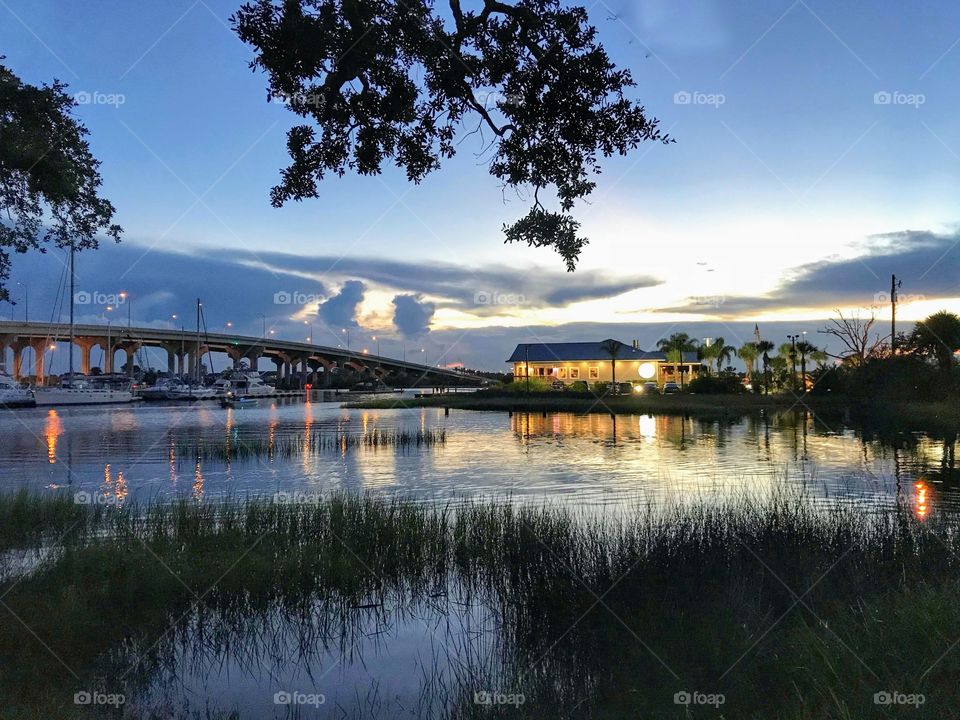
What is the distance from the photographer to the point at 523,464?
92.3 ft

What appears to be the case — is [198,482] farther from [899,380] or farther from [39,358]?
[39,358]

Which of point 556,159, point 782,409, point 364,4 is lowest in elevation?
point 782,409

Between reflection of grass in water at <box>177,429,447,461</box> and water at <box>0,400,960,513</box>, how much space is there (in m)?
0.30

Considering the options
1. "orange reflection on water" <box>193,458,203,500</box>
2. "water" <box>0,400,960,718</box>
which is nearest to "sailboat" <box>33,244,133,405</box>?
"water" <box>0,400,960,718</box>

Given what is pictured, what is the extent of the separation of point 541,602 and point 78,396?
10058cm

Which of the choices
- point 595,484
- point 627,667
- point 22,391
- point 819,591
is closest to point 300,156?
point 627,667

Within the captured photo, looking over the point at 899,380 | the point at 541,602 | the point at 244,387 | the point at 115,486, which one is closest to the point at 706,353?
the point at 899,380

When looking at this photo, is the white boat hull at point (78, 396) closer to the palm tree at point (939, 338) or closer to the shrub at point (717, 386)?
the shrub at point (717, 386)

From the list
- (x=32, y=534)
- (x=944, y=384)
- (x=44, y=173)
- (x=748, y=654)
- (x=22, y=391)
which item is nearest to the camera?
(x=748, y=654)

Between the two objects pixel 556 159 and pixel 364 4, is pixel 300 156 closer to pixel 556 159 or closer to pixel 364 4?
pixel 364 4

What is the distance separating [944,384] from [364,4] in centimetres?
5411

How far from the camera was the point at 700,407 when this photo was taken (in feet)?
202

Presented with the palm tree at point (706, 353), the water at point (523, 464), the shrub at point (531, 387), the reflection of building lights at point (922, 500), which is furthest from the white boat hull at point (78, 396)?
the reflection of building lights at point (922, 500)

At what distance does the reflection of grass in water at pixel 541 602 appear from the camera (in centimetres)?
662
